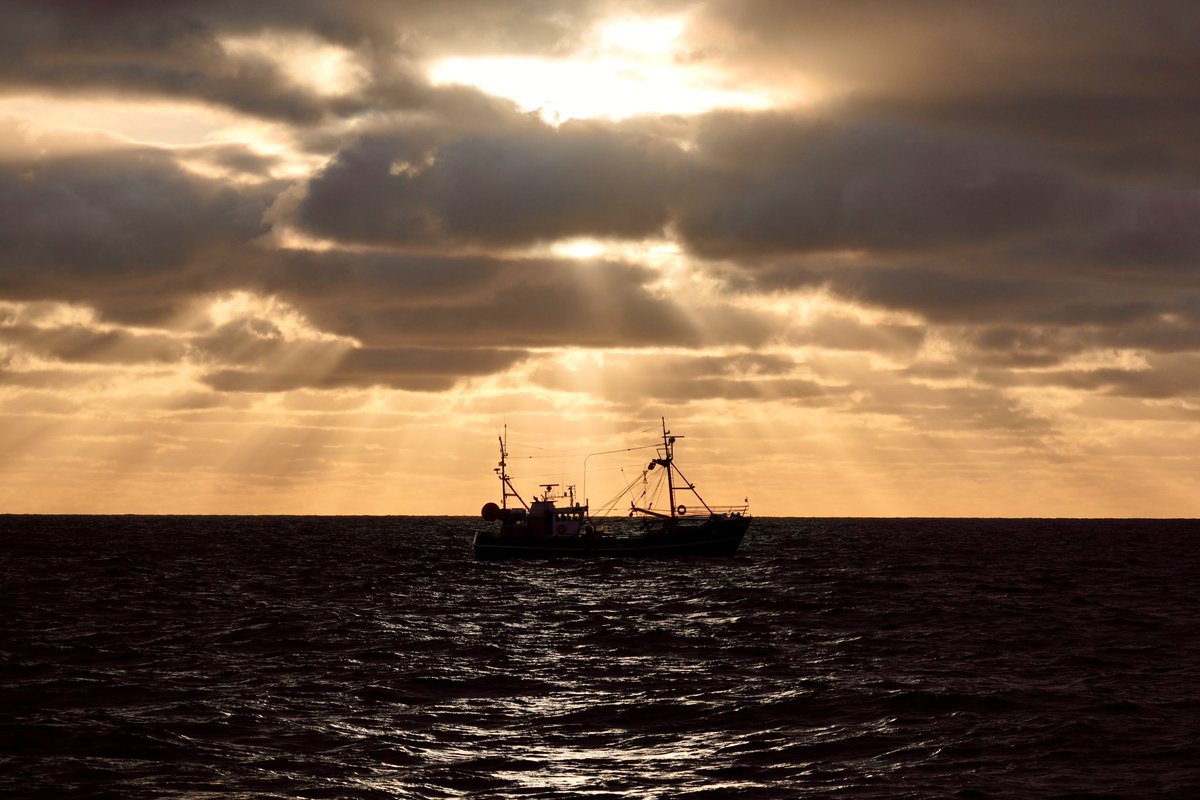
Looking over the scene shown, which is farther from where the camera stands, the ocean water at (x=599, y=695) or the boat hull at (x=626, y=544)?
the boat hull at (x=626, y=544)

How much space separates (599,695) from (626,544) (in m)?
91.0

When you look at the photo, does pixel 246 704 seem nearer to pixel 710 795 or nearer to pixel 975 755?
pixel 710 795

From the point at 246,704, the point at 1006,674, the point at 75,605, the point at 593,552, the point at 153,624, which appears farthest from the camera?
the point at 593,552

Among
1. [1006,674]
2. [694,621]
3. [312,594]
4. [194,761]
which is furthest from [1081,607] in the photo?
[194,761]

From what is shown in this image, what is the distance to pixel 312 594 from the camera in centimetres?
8450

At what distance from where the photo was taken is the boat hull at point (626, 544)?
418ft

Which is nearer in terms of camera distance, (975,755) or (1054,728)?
(975,755)

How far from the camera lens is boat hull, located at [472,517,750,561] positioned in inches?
5015

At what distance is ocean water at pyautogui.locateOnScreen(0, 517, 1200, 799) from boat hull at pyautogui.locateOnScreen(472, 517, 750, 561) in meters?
42.5

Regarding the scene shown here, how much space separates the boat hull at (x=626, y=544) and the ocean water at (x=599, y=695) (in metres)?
42.5

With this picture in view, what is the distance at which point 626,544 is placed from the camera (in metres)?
132

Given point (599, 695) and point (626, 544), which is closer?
point (599, 695)

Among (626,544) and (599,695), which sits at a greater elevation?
(626,544)

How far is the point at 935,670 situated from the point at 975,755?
14751 millimetres
